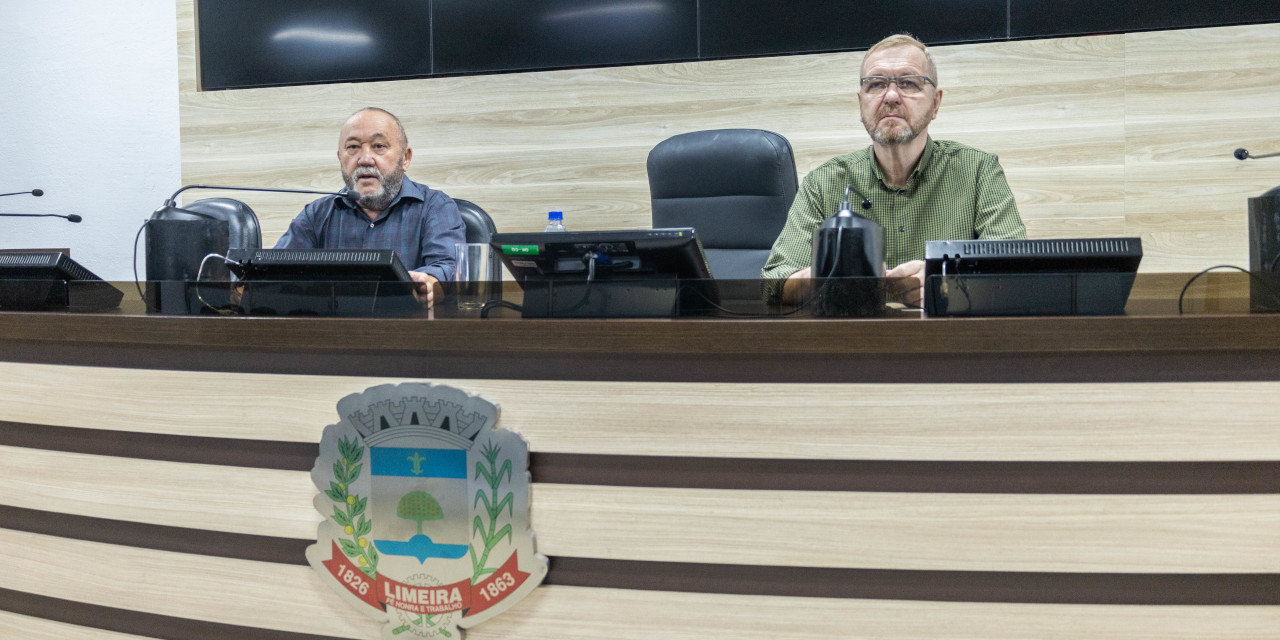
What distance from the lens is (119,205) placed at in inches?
151

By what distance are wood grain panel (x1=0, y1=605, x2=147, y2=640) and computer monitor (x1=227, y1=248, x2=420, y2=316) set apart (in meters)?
0.61

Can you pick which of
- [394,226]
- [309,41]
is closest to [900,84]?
[394,226]

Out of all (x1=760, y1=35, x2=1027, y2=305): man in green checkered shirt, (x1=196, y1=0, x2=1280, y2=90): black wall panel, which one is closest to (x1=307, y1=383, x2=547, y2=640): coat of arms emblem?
(x1=760, y1=35, x2=1027, y2=305): man in green checkered shirt

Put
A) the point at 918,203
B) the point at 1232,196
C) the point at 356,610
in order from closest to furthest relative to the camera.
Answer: the point at 356,610 < the point at 918,203 < the point at 1232,196

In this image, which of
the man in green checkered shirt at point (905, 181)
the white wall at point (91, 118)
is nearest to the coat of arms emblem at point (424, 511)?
the man in green checkered shirt at point (905, 181)

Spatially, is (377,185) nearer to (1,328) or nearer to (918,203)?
(1,328)

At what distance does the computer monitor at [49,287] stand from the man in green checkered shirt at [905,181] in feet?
4.81

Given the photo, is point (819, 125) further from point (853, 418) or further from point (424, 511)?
point (424, 511)

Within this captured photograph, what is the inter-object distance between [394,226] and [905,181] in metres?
1.54

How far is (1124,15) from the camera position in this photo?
281 cm

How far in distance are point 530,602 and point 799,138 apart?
2.35 m

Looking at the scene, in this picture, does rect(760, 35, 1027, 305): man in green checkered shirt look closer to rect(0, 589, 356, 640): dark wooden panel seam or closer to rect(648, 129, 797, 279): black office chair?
rect(648, 129, 797, 279): black office chair

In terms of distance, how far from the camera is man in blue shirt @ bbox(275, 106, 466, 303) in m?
2.53

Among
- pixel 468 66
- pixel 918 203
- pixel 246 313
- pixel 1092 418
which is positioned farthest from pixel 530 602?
pixel 468 66
